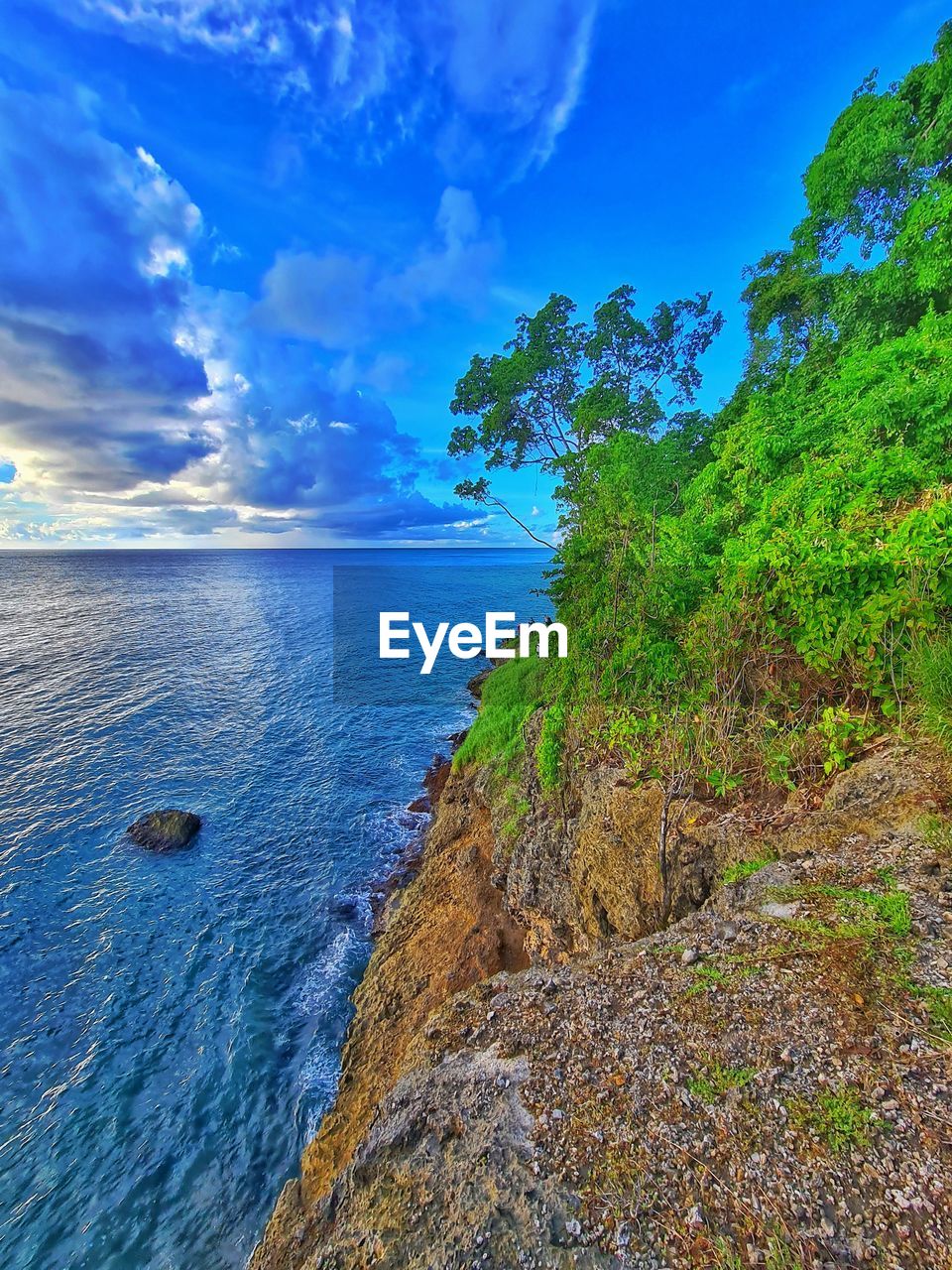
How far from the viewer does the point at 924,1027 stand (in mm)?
3031

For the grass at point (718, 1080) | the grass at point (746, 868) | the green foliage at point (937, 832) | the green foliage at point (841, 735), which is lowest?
the grass at point (718, 1080)

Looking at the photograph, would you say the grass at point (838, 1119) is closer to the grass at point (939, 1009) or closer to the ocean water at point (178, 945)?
the grass at point (939, 1009)

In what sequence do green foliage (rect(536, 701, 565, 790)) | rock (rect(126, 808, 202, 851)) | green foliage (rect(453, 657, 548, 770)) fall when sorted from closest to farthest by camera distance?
green foliage (rect(536, 701, 565, 790)), green foliage (rect(453, 657, 548, 770)), rock (rect(126, 808, 202, 851))

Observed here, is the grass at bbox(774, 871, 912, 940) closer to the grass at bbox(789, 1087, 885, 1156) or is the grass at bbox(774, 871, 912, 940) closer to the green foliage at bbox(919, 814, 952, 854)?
the green foliage at bbox(919, 814, 952, 854)

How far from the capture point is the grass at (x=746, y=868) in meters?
5.23

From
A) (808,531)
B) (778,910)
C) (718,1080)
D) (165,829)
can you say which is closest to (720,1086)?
(718,1080)

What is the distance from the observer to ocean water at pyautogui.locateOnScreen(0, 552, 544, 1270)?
7.90 meters

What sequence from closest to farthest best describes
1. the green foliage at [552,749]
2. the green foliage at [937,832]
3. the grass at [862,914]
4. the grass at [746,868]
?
the grass at [862,914] < the green foliage at [937,832] < the grass at [746,868] < the green foliage at [552,749]

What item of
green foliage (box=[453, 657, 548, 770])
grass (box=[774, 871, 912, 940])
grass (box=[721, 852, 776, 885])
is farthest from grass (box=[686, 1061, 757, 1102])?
green foliage (box=[453, 657, 548, 770])

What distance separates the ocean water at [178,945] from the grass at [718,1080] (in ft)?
28.3

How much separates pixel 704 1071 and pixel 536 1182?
50.6 inches

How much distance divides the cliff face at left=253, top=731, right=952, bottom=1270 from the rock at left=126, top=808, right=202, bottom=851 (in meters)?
12.2

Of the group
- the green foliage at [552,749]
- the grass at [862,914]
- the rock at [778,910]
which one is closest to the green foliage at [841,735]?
the grass at [862,914]

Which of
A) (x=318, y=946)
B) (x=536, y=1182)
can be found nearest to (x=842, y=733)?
(x=536, y=1182)
